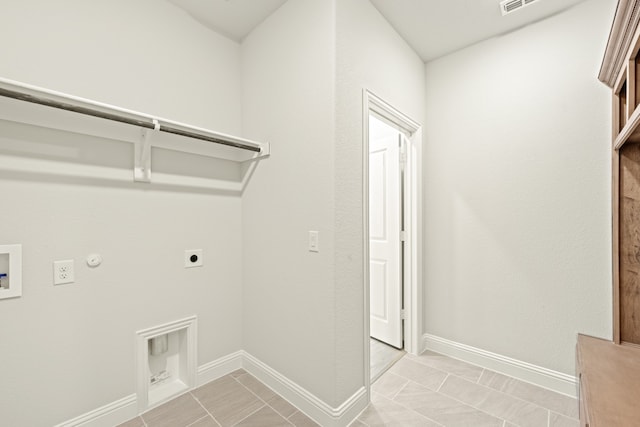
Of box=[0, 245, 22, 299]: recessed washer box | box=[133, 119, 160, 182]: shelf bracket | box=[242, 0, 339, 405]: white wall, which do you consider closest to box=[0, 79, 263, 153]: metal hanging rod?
box=[133, 119, 160, 182]: shelf bracket

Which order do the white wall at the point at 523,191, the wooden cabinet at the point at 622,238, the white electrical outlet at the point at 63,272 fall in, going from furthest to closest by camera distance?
the white wall at the point at 523,191 < the white electrical outlet at the point at 63,272 < the wooden cabinet at the point at 622,238

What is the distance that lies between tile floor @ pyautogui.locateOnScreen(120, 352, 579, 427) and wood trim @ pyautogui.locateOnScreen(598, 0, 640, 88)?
6.93 feet

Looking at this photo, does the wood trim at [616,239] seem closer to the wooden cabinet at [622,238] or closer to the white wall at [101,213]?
the wooden cabinet at [622,238]

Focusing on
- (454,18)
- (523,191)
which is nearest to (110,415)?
(523,191)

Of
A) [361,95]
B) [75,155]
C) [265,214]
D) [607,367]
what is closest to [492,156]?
[361,95]

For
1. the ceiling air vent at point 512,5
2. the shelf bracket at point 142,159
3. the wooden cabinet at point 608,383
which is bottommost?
the wooden cabinet at point 608,383

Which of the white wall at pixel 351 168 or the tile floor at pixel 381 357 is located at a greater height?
the white wall at pixel 351 168

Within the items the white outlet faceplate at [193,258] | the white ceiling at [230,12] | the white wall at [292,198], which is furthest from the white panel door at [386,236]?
the white outlet faceplate at [193,258]

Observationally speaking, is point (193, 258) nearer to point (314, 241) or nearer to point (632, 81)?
point (314, 241)

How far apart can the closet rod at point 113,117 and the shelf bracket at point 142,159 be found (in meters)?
0.12

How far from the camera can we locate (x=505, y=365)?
7.07ft

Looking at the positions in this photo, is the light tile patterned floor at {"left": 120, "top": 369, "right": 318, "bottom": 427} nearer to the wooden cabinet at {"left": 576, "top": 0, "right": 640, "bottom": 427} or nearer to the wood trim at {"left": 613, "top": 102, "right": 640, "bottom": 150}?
the wooden cabinet at {"left": 576, "top": 0, "right": 640, "bottom": 427}

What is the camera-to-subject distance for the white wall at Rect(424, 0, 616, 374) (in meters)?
1.83

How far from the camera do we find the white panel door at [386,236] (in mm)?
2568
